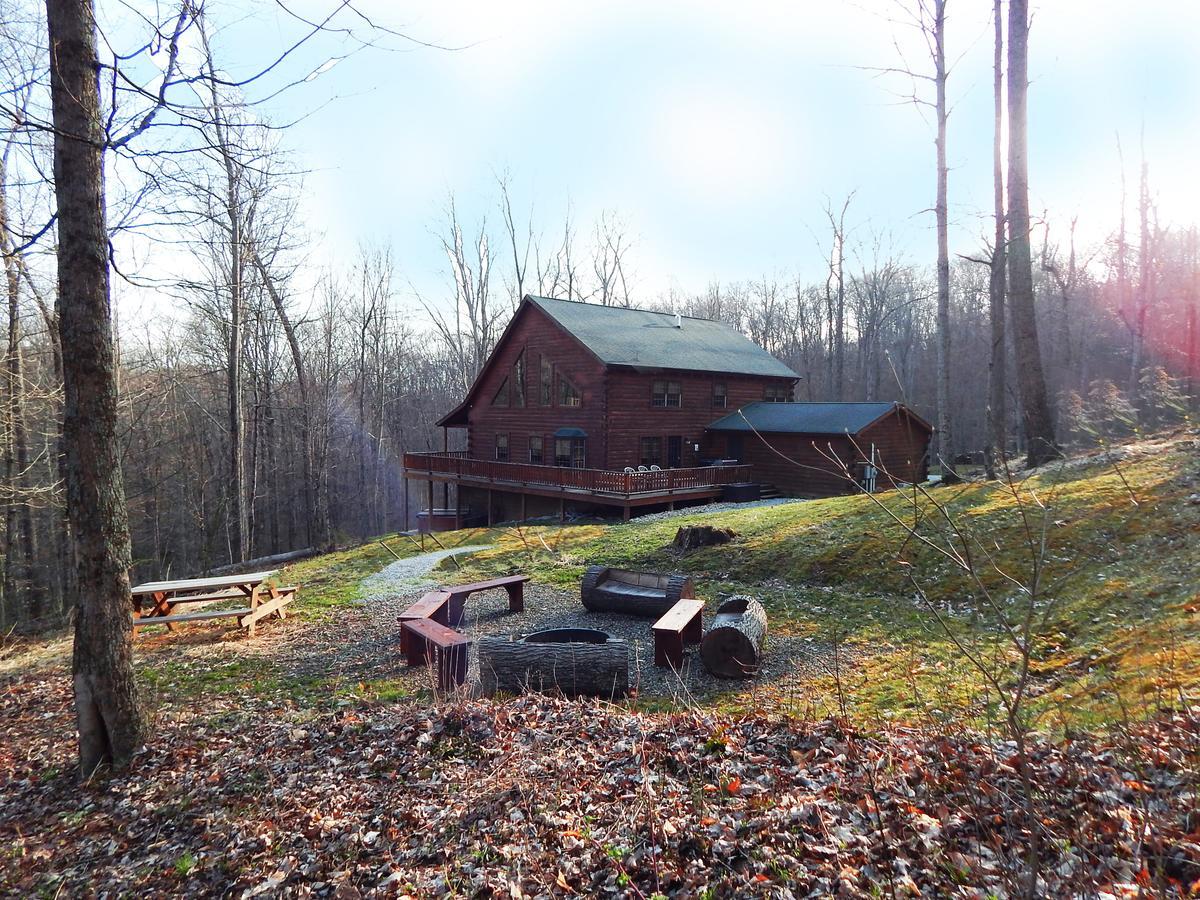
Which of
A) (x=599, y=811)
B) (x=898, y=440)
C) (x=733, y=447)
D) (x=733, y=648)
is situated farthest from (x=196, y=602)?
(x=898, y=440)

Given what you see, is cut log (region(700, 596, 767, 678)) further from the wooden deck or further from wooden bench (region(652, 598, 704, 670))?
the wooden deck

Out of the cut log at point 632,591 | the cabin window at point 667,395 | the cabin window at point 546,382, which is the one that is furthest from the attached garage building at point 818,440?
the cut log at point 632,591

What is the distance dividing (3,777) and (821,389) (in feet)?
172

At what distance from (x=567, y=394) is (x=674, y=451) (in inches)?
193

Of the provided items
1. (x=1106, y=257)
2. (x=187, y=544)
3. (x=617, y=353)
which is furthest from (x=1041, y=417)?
(x=187, y=544)

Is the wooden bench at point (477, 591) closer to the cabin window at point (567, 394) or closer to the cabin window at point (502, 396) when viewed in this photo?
the cabin window at point (567, 394)

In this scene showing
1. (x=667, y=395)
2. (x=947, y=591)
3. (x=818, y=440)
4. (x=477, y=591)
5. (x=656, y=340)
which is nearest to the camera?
(x=947, y=591)

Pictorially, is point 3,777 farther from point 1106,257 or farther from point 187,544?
point 1106,257

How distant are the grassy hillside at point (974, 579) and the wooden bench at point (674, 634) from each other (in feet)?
3.84

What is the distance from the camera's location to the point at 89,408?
5125mm

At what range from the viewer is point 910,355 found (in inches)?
2042

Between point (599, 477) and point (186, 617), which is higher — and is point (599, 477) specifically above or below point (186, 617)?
above

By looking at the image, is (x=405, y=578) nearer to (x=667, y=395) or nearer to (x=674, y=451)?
(x=674, y=451)

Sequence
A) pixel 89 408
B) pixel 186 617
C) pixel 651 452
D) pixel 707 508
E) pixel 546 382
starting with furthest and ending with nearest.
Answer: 1. pixel 546 382
2. pixel 651 452
3. pixel 707 508
4. pixel 186 617
5. pixel 89 408
